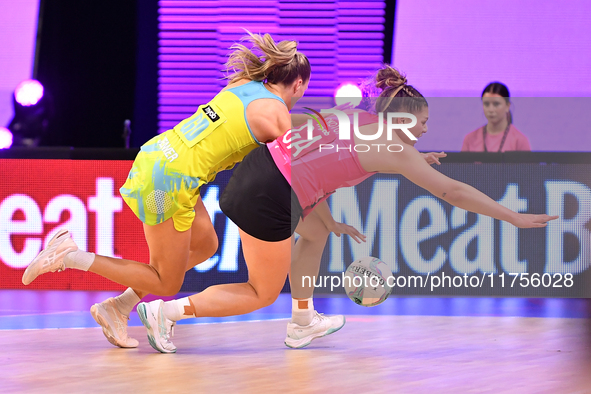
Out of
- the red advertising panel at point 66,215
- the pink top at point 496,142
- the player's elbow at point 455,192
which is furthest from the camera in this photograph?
the pink top at point 496,142

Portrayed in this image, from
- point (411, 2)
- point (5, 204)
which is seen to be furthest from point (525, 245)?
point (411, 2)

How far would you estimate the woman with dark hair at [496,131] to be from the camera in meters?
4.61

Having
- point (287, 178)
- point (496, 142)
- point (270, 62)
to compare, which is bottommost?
point (287, 178)

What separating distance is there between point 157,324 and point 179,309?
0.37 ft

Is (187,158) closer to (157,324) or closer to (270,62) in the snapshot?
(270,62)

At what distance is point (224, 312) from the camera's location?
2.65 metres

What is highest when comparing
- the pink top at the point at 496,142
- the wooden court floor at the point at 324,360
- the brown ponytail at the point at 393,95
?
the brown ponytail at the point at 393,95

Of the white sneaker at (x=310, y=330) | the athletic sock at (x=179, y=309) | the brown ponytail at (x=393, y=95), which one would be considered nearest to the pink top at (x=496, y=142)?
the brown ponytail at (x=393, y=95)

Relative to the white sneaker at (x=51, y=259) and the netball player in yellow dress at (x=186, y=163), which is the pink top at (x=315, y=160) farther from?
the white sneaker at (x=51, y=259)

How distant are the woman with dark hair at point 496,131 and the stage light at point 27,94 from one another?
12.5 feet

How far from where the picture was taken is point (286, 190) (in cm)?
258

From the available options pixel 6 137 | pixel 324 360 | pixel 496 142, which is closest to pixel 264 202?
pixel 324 360

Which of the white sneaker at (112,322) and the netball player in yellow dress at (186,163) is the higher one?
the netball player in yellow dress at (186,163)

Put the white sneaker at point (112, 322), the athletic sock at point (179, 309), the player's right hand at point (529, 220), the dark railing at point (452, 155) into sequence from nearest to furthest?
the player's right hand at point (529, 220) < the athletic sock at point (179, 309) < the white sneaker at point (112, 322) < the dark railing at point (452, 155)
